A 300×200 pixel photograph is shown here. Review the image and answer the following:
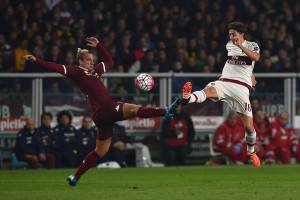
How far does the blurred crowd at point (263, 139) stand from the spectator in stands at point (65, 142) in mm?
3381

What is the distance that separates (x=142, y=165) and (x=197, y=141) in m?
1.93

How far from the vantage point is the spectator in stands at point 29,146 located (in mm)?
21109

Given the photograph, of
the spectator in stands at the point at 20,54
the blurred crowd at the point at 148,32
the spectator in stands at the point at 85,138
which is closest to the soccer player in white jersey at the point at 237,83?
the spectator in stands at the point at 85,138

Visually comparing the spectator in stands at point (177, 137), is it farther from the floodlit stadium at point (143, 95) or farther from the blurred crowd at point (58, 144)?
the blurred crowd at point (58, 144)

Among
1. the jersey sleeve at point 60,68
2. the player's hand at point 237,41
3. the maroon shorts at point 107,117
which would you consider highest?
the player's hand at point 237,41

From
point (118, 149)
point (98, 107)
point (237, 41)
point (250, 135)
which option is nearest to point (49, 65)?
point (98, 107)

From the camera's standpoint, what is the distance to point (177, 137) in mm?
22438

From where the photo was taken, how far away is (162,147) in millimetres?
22625

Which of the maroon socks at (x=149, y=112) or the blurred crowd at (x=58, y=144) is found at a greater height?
the maroon socks at (x=149, y=112)

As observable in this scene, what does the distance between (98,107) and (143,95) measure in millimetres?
8409

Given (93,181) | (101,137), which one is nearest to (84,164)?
Result: (101,137)

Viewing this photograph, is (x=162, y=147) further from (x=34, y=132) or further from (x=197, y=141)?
(x=34, y=132)

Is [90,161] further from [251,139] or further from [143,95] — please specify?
[143,95]

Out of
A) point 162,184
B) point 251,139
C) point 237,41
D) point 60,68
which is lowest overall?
point 162,184
